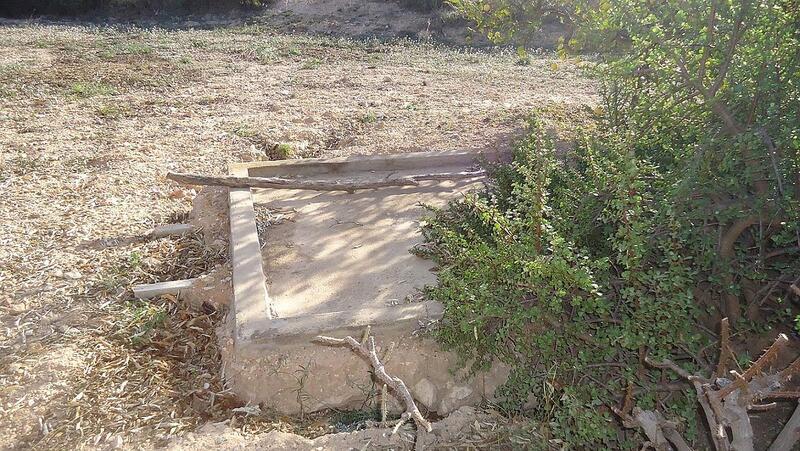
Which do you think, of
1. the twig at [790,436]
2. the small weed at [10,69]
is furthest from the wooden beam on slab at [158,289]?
the small weed at [10,69]

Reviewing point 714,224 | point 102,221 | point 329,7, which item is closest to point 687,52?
point 714,224

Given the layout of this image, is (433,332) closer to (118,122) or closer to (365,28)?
(118,122)

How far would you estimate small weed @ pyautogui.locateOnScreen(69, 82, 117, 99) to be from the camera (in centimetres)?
878

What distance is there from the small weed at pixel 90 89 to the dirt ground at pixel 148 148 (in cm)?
3

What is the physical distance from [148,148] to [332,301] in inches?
147

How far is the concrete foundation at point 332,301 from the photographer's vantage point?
3248 mm

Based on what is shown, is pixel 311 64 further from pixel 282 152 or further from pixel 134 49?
pixel 282 152

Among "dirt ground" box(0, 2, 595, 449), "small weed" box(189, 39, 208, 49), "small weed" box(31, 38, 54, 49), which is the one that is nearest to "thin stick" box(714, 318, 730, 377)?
"dirt ground" box(0, 2, 595, 449)

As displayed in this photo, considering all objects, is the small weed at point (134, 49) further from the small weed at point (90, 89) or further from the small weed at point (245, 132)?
the small weed at point (245, 132)

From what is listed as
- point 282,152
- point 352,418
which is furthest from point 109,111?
point 352,418

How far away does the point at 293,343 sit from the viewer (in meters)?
3.27

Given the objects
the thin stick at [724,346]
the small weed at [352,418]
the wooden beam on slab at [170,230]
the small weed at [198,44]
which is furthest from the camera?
the small weed at [198,44]

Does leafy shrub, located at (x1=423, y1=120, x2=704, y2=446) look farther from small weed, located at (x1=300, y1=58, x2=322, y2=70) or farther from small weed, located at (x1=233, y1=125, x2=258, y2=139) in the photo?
small weed, located at (x1=300, y1=58, x2=322, y2=70)

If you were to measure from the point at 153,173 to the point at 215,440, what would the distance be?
147 inches
